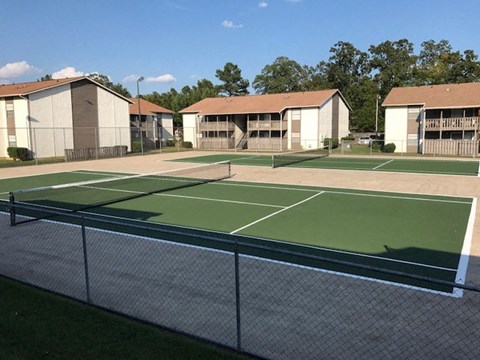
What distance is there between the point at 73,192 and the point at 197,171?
26.2 ft

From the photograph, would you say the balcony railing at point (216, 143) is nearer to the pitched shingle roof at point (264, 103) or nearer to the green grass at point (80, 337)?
the pitched shingle roof at point (264, 103)

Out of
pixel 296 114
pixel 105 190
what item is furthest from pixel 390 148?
pixel 105 190

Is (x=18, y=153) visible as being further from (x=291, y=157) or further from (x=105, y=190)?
(x=291, y=157)

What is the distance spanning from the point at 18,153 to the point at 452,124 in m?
42.0

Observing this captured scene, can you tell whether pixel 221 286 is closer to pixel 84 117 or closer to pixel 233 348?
pixel 233 348

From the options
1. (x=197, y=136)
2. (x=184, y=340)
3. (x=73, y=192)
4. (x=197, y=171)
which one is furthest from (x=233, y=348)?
(x=197, y=136)

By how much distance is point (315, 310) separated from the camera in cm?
661

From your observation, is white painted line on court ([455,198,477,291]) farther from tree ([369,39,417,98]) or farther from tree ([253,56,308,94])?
tree ([253,56,308,94])

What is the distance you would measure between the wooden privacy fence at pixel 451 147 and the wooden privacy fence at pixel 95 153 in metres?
31.9

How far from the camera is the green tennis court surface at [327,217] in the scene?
974cm

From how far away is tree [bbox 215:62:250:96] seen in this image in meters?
115

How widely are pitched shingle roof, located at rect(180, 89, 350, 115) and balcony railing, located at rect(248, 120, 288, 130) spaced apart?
158 cm

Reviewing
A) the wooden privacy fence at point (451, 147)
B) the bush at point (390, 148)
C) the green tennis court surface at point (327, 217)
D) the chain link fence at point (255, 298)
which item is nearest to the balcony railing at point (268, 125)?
the bush at point (390, 148)

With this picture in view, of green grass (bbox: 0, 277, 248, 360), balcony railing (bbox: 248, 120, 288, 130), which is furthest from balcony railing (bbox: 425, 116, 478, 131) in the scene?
green grass (bbox: 0, 277, 248, 360)
